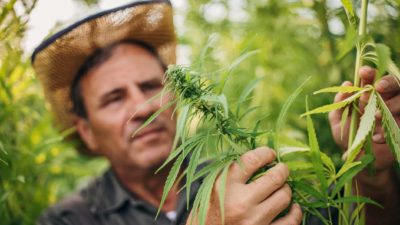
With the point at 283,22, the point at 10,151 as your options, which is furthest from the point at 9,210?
the point at 283,22

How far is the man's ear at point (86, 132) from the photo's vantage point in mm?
1715

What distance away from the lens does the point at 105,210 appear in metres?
1.51

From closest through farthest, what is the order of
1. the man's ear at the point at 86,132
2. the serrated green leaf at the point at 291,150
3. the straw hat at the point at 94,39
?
the serrated green leaf at the point at 291,150
the straw hat at the point at 94,39
the man's ear at the point at 86,132

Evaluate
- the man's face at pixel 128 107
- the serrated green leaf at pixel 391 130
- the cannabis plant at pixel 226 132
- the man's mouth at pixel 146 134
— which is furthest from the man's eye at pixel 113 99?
the serrated green leaf at pixel 391 130

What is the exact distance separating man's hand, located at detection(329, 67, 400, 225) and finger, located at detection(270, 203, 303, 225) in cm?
15

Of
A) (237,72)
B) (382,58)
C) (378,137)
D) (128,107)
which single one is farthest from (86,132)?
(382,58)

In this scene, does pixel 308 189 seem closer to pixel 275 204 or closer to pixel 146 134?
pixel 275 204

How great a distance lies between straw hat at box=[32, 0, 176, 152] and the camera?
140 cm

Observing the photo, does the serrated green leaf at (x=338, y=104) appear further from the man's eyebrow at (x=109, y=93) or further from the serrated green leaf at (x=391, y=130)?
the man's eyebrow at (x=109, y=93)

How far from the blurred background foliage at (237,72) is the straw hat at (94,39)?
6 centimetres

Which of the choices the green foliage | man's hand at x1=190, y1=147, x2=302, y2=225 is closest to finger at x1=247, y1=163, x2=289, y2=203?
man's hand at x1=190, y1=147, x2=302, y2=225

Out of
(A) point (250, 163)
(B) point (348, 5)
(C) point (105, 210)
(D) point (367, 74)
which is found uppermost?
(B) point (348, 5)

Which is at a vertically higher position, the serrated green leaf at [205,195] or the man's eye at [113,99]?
the serrated green leaf at [205,195]

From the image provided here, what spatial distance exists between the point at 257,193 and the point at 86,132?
1.16m
